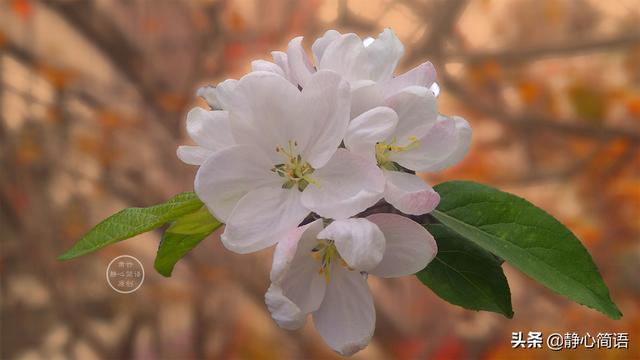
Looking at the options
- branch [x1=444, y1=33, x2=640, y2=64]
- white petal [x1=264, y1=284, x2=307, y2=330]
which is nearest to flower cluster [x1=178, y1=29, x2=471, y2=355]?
white petal [x1=264, y1=284, x2=307, y2=330]

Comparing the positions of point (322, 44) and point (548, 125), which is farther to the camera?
point (548, 125)

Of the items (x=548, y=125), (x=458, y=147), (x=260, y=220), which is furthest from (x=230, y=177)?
(x=548, y=125)

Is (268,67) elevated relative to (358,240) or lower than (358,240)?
elevated

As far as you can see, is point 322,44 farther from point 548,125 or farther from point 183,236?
point 548,125

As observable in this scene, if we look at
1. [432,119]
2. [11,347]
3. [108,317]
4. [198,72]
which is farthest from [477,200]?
[11,347]

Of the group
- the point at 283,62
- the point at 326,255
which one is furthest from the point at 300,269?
the point at 283,62
